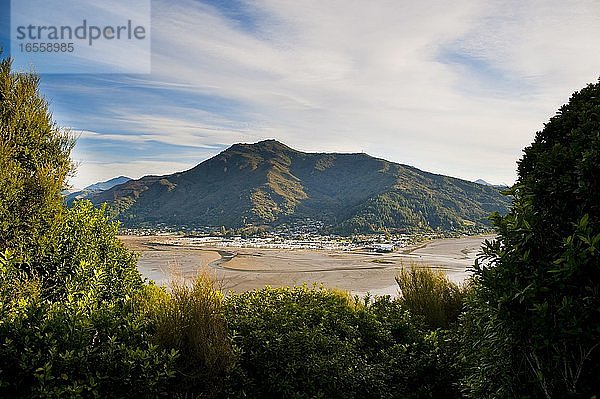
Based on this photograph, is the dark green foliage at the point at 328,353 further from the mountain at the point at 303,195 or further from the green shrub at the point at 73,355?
the mountain at the point at 303,195

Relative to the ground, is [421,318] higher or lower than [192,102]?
lower

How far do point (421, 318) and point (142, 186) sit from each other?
63.6 ft

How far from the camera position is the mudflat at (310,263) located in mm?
7832

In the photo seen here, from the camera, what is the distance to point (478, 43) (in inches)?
219

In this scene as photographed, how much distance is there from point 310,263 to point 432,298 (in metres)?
5.23

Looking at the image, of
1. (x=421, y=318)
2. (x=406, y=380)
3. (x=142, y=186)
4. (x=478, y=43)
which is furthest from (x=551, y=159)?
(x=142, y=186)

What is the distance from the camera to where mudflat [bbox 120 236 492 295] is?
25.7ft

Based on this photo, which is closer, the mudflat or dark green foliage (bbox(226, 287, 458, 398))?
dark green foliage (bbox(226, 287, 458, 398))

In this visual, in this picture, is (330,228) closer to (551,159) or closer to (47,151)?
(47,151)

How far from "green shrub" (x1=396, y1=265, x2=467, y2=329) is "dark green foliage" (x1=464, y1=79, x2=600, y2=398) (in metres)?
2.53

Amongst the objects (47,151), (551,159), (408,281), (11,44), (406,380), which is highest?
(11,44)

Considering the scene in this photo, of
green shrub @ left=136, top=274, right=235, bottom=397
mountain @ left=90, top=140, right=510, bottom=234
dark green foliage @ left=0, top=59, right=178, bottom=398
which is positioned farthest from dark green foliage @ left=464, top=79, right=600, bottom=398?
mountain @ left=90, top=140, right=510, bottom=234

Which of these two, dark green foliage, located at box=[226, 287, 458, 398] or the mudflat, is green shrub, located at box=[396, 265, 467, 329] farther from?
the mudflat

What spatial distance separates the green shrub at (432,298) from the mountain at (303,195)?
6.52 metres
